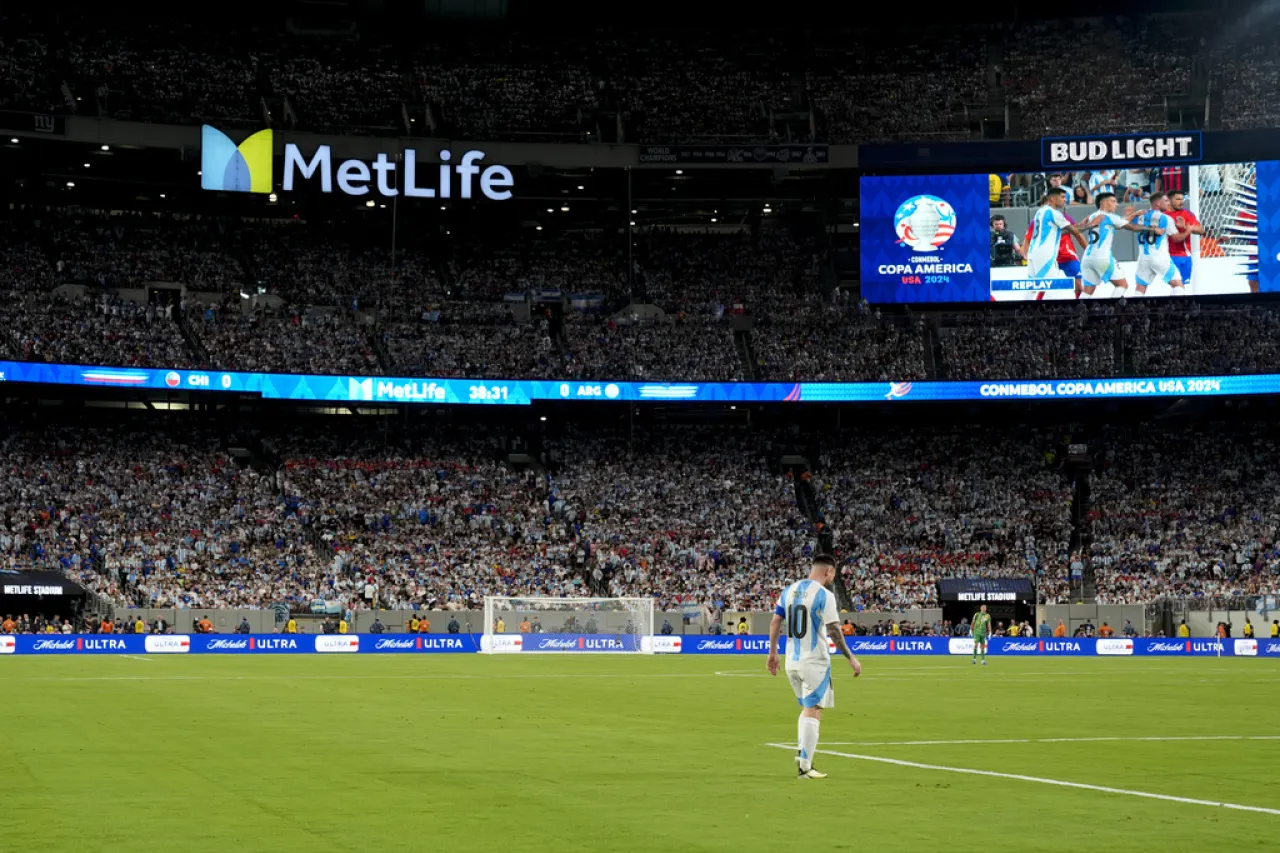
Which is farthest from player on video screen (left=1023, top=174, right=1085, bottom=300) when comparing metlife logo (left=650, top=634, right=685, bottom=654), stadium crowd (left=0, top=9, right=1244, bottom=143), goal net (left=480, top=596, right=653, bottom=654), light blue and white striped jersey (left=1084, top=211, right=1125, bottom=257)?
goal net (left=480, top=596, right=653, bottom=654)

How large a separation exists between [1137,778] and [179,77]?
70067 millimetres

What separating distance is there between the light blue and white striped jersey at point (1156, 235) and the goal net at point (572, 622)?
2953 cm

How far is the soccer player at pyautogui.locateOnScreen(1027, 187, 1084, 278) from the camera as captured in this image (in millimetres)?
73562

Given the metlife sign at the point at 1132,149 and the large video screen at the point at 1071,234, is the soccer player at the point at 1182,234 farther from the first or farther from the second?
the metlife sign at the point at 1132,149

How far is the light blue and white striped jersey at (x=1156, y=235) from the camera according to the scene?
2864 inches

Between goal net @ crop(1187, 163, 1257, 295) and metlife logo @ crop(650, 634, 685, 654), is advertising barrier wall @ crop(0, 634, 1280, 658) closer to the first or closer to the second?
metlife logo @ crop(650, 634, 685, 654)

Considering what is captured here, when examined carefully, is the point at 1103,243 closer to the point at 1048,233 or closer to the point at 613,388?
the point at 1048,233

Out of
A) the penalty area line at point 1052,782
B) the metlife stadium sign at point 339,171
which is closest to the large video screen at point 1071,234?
the metlife stadium sign at point 339,171

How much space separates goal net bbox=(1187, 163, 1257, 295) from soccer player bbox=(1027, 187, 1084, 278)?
552cm

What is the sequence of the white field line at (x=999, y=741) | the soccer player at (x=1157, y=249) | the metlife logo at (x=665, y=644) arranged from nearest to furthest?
the white field line at (x=999, y=741), the metlife logo at (x=665, y=644), the soccer player at (x=1157, y=249)

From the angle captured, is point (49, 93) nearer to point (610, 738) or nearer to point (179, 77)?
point (179, 77)

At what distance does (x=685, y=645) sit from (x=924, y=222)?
25.2 m

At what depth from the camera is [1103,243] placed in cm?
A: 7312

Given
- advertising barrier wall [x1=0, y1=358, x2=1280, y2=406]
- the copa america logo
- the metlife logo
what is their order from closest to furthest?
the metlife logo
advertising barrier wall [x1=0, y1=358, x2=1280, y2=406]
the copa america logo
